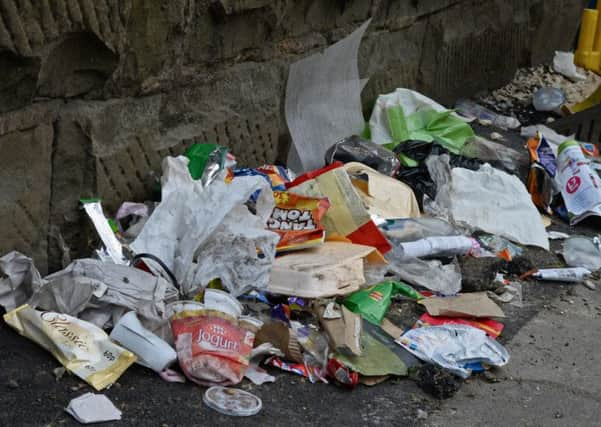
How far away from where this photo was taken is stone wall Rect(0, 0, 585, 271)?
2.54 m

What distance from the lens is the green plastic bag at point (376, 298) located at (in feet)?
9.21

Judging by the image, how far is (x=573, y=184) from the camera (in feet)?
13.1

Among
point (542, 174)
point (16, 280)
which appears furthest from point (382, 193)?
point (16, 280)

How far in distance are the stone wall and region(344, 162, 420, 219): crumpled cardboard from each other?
0.35 metres

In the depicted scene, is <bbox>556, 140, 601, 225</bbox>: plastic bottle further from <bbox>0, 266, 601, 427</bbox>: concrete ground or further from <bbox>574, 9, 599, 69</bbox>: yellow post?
<bbox>574, 9, 599, 69</bbox>: yellow post

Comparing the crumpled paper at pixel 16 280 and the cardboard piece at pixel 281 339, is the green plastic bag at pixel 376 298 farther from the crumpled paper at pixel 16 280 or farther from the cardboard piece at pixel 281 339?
the crumpled paper at pixel 16 280

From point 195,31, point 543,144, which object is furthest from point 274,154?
point 543,144

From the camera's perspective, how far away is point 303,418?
2.29 meters

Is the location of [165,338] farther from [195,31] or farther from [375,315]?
[195,31]

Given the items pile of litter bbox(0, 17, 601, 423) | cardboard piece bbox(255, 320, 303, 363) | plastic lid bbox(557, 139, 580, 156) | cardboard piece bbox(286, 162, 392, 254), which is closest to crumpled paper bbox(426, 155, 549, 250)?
pile of litter bbox(0, 17, 601, 423)

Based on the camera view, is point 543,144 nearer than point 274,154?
No

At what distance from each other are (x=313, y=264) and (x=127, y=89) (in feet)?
2.54

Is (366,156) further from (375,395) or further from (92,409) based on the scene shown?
(92,409)

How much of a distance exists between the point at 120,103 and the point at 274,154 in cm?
90
